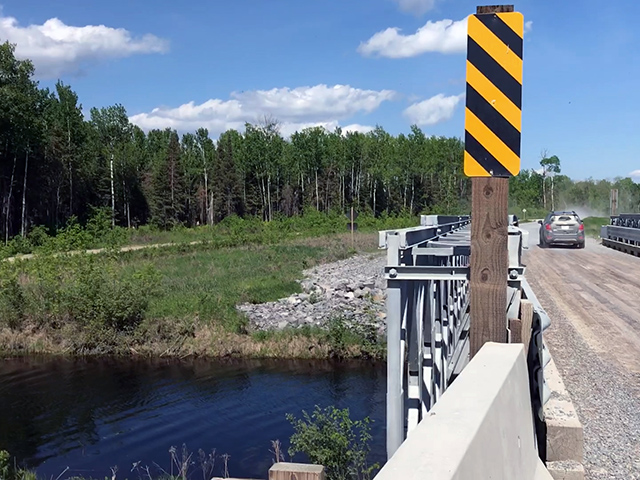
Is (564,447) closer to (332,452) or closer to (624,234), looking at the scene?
(332,452)

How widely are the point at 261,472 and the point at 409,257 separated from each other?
25.3ft

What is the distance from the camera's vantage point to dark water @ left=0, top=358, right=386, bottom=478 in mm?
12938

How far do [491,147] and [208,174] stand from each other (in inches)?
3301

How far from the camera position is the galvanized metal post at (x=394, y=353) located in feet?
15.3

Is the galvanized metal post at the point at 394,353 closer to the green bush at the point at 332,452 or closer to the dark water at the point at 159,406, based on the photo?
the green bush at the point at 332,452

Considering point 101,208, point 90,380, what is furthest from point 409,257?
point 101,208

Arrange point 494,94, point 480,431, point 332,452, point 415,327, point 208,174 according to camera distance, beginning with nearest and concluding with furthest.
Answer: point 480,431 < point 494,94 < point 415,327 < point 332,452 < point 208,174

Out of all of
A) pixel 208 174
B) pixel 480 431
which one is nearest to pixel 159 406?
pixel 480 431

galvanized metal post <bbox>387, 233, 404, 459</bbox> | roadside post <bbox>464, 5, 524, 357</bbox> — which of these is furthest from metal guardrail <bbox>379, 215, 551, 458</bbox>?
roadside post <bbox>464, 5, 524, 357</bbox>

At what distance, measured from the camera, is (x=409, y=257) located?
5.17m

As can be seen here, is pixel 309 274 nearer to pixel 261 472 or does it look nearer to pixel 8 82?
pixel 261 472

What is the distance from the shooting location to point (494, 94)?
4.49 metres

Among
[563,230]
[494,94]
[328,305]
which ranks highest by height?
[494,94]

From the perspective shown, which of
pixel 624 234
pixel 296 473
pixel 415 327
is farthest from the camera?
pixel 624 234
